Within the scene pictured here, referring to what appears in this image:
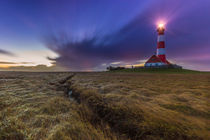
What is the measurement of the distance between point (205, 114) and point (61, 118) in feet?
22.5

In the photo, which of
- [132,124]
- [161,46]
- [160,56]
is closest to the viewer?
[132,124]

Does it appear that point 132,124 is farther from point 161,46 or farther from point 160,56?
point 161,46

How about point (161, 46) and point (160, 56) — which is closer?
point (160, 56)

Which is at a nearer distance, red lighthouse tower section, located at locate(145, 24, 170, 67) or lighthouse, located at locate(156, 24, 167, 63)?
red lighthouse tower section, located at locate(145, 24, 170, 67)

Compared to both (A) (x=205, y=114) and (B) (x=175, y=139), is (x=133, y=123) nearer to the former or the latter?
(B) (x=175, y=139)

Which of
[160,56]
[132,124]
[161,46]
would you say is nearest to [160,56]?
[160,56]

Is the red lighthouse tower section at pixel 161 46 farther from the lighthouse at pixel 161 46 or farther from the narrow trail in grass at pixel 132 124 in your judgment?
the narrow trail in grass at pixel 132 124

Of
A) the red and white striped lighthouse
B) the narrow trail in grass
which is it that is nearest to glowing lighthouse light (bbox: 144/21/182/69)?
the red and white striped lighthouse

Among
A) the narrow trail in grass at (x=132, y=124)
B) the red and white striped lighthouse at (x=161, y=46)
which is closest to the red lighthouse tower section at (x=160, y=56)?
the red and white striped lighthouse at (x=161, y=46)

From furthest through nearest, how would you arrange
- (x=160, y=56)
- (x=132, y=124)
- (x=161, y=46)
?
(x=161, y=46)
(x=160, y=56)
(x=132, y=124)

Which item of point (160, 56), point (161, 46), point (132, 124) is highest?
point (161, 46)

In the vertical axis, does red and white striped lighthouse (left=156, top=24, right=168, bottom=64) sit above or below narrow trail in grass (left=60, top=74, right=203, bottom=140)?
above

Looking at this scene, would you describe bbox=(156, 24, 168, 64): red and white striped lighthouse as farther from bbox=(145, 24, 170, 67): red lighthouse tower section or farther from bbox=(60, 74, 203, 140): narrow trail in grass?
bbox=(60, 74, 203, 140): narrow trail in grass

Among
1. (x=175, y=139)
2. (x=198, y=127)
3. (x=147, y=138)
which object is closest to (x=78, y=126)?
(x=147, y=138)
